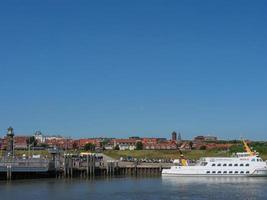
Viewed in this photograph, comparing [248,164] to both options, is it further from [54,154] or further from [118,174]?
[54,154]

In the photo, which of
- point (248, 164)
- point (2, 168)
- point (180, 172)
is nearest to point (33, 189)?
point (2, 168)

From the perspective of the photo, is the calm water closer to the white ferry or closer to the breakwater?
the breakwater

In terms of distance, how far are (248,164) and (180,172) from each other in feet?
38.7

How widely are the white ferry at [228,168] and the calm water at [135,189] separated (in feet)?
24.6

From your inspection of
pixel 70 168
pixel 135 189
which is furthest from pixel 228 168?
pixel 135 189

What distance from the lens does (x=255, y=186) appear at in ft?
246

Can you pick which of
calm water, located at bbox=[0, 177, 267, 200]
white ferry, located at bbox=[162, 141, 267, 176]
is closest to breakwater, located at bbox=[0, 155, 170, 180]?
calm water, located at bbox=[0, 177, 267, 200]

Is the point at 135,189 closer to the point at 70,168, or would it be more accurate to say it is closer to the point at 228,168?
the point at 70,168

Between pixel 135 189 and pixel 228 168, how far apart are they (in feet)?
95.7

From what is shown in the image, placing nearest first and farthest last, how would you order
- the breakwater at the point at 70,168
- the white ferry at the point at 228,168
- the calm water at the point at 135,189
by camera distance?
Result: 1. the calm water at the point at 135,189
2. the breakwater at the point at 70,168
3. the white ferry at the point at 228,168

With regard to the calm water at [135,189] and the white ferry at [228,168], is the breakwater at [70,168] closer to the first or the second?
the calm water at [135,189]

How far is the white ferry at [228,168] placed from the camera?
308 ft

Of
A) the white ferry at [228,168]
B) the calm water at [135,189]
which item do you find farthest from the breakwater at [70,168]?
the white ferry at [228,168]

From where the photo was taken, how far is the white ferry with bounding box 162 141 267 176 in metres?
93.8
